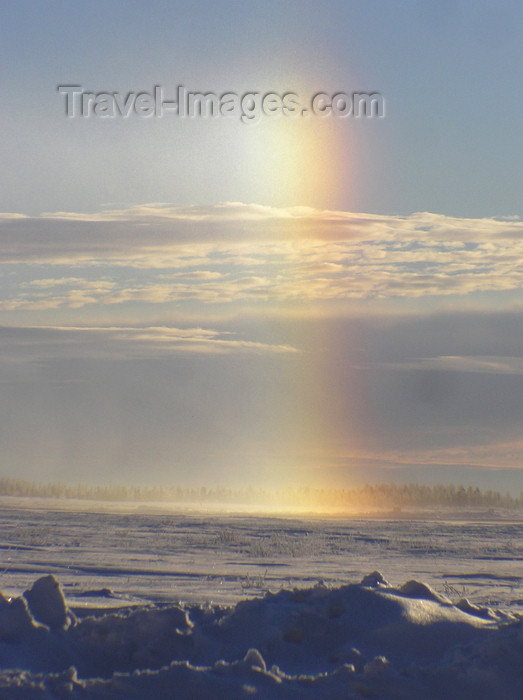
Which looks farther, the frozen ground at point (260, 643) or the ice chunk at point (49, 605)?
the ice chunk at point (49, 605)

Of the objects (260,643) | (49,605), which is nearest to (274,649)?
(260,643)

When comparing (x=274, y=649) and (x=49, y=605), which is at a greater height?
(x=49, y=605)

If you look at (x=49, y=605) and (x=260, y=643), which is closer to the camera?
(x=260, y=643)

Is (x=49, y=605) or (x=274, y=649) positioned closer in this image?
(x=274, y=649)

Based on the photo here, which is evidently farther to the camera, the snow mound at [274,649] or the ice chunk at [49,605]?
the ice chunk at [49,605]

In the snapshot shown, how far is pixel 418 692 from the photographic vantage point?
6301 mm

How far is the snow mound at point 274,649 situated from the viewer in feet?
20.4

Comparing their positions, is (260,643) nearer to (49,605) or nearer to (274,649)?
(274,649)

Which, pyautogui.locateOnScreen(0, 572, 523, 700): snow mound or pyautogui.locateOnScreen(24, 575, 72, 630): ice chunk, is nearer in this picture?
pyautogui.locateOnScreen(0, 572, 523, 700): snow mound

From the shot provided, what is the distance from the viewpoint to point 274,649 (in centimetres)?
722

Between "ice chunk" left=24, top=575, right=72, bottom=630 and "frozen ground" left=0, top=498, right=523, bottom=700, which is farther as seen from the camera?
"ice chunk" left=24, top=575, right=72, bottom=630

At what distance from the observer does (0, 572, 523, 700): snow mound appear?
244 inches

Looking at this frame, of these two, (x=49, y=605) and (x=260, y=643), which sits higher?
(x=49, y=605)

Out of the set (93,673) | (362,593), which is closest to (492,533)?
(362,593)
